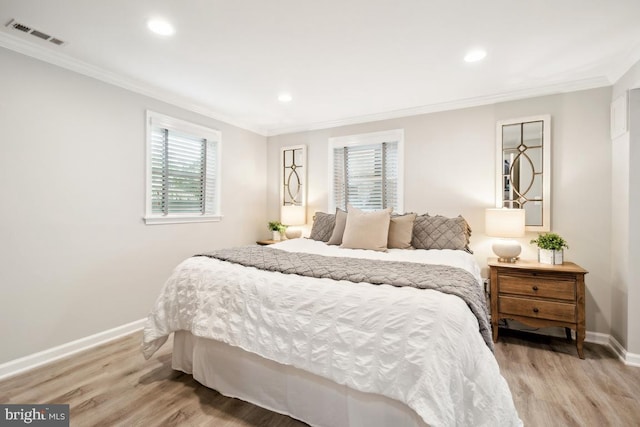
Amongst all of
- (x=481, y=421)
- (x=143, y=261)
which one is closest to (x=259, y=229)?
(x=143, y=261)

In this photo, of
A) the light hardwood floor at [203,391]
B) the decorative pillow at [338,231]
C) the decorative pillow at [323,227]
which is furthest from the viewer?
the decorative pillow at [323,227]

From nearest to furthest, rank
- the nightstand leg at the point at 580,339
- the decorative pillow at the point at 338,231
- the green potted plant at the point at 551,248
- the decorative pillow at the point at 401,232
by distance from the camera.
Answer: the nightstand leg at the point at 580,339
the green potted plant at the point at 551,248
the decorative pillow at the point at 401,232
the decorative pillow at the point at 338,231

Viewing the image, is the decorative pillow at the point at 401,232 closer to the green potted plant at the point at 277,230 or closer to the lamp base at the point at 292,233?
the lamp base at the point at 292,233

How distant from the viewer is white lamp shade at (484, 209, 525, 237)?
277 cm

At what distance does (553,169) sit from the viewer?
2.94 m

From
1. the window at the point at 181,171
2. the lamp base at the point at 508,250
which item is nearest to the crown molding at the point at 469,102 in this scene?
the window at the point at 181,171

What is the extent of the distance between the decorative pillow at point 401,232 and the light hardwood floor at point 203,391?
4.05 feet

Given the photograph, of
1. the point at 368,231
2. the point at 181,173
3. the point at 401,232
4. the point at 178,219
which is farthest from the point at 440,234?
the point at 181,173

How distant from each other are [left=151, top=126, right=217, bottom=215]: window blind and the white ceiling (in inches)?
18.6

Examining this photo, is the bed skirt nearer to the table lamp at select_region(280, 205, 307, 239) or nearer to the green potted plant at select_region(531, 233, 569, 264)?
the table lamp at select_region(280, 205, 307, 239)

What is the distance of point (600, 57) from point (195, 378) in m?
3.99

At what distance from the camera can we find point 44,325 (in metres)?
2.35

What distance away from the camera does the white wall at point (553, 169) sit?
2.76 meters

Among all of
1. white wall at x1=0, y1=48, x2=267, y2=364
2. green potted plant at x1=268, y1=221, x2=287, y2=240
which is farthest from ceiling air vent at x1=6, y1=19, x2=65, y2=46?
green potted plant at x1=268, y1=221, x2=287, y2=240
